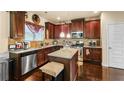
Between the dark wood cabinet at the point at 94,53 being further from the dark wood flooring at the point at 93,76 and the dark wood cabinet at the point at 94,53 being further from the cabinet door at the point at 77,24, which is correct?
the dark wood flooring at the point at 93,76

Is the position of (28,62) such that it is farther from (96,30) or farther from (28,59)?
(96,30)

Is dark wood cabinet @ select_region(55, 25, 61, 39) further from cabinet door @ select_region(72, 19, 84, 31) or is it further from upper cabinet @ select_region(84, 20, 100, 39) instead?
upper cabinet @ select_region(84, 20, 100, 39)

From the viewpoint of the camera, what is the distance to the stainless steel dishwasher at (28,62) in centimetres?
213

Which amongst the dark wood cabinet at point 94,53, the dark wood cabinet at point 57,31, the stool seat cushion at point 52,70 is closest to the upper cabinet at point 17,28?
the dark wood cabinet at point 57,31

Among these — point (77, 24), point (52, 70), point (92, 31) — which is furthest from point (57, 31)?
point (92, 31)

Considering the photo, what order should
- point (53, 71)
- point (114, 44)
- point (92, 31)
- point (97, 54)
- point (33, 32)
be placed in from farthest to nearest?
point (92, 31), point (97, 54), point (114, 44), point (33, 32), point (53, 71)

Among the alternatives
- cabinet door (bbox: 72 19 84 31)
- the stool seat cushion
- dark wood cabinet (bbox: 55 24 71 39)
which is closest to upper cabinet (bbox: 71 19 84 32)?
cabinet door (bbox: 72 19 84 31)

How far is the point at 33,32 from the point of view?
220cm

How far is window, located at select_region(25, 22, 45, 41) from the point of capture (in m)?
2.15

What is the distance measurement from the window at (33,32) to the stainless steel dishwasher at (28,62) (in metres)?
0.37

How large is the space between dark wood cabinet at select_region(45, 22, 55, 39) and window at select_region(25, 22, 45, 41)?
11cm

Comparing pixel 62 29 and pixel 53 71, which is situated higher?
pixel 62 29

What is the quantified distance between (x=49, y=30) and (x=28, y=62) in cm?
81
